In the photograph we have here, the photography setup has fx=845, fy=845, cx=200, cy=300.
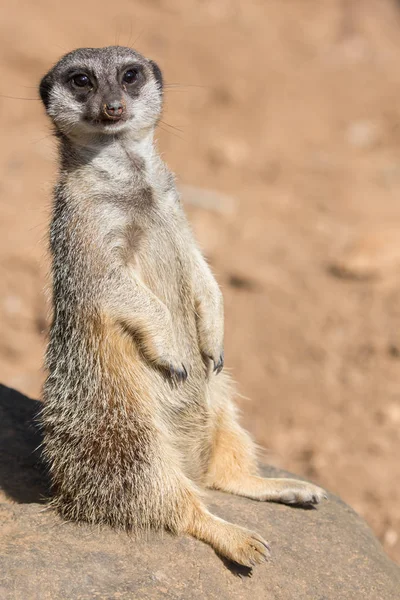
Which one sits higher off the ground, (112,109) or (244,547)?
(112,109)

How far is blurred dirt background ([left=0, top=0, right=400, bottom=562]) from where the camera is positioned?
607 cm

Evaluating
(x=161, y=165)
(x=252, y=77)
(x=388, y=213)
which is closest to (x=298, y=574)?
(x=161, y=165)

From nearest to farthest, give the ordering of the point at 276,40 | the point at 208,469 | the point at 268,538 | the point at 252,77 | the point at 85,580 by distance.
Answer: the point at 85,580 < the point at 268,538 < the point at 208,469 < the point at 252,77 < the point at 276,40

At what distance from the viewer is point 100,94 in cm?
341

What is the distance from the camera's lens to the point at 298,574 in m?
3.24

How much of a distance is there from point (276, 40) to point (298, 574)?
426 inches

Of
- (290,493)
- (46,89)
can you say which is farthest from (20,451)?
(46,89)

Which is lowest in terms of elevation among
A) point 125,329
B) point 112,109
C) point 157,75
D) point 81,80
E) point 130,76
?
point 125,329

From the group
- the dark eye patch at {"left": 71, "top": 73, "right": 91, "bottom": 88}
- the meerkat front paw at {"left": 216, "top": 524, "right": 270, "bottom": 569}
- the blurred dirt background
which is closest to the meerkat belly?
the meerkat front paw at {"left": 216, "top": 524, "right": 270, "bottom": 569}

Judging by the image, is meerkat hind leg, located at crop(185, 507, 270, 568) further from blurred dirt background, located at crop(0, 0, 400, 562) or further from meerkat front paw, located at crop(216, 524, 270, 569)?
blurred dirt background, located at crop(0, 0, 400, 562)

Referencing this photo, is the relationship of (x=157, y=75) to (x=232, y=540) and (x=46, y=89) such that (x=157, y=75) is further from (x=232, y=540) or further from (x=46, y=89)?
(x=232, y=540)

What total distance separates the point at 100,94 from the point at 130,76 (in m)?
0.23

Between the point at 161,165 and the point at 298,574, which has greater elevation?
the point at 161,165

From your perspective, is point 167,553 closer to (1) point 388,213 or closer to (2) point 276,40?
(1) point 388,213
